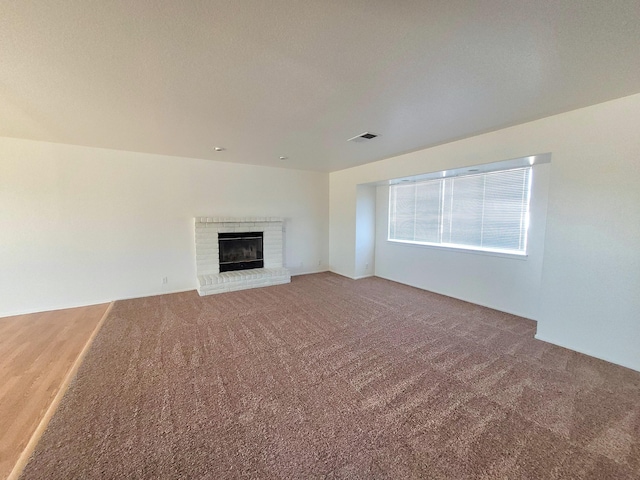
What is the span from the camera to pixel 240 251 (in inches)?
217

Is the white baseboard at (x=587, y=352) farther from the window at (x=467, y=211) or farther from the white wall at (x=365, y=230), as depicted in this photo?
the white wall at (x=365, y=230)

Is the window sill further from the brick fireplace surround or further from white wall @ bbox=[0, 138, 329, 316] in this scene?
white wall @ bbox=[0, 138, 329, 316]

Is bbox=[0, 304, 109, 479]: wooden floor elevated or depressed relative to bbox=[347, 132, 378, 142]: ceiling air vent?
depressed

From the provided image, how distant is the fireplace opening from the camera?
528 cm

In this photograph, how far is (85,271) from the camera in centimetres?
412

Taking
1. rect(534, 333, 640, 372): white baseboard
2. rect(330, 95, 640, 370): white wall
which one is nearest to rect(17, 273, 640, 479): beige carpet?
rect(534, 333, 640, 372): white baseboard

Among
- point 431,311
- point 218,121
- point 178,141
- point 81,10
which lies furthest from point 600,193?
→ point 178,141

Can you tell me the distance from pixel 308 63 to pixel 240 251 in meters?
4.29

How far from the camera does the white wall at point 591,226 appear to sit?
244 centimetres

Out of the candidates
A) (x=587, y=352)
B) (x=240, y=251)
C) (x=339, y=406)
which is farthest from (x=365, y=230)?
(x=339, y=406)

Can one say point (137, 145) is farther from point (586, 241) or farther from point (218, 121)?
point (586, 241)

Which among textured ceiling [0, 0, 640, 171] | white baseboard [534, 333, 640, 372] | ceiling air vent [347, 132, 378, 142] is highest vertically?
ceiling air vent [347, 132, 378, 142]

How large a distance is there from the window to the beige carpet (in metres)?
1.38

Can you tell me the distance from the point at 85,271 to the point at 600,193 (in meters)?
6.88
